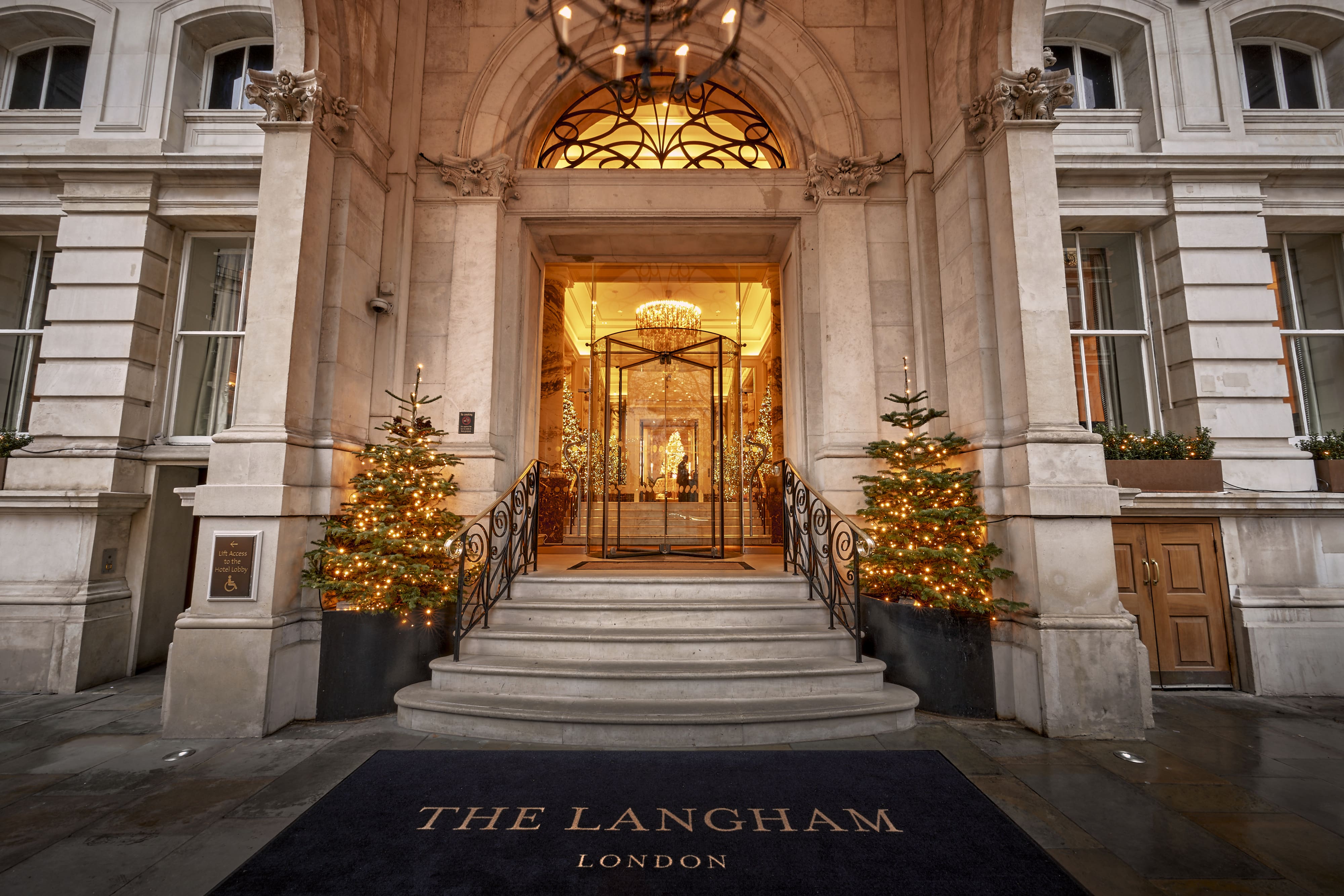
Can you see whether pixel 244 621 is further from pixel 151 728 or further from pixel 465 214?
pixel 465 214

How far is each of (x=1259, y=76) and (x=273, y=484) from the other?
1348cm

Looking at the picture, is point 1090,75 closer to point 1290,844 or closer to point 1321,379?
point 1321,379

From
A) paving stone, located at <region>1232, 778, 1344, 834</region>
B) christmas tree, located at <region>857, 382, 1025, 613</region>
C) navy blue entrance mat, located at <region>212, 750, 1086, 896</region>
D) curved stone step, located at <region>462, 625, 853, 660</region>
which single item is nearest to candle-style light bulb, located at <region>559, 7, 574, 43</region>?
christmas tree, located at <region>857, 382, 1025, 613</region>

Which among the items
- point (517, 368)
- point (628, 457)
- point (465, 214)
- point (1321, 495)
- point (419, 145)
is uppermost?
point (419, 145)

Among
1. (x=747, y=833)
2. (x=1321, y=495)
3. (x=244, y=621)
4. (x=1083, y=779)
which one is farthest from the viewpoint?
(x=1321, y=495)

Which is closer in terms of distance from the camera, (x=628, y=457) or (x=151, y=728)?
(x=151, y=728)

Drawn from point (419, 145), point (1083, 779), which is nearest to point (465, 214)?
point (419, 145)

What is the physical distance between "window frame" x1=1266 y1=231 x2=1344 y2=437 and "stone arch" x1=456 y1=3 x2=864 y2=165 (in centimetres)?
588

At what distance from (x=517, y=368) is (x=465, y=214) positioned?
6.75 feet

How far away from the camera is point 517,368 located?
8.13 meters

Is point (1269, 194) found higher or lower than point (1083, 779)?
higher

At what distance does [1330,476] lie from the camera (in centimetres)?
725

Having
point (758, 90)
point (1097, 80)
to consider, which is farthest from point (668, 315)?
point (1097, 80)

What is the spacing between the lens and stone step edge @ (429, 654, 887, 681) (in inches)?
204
